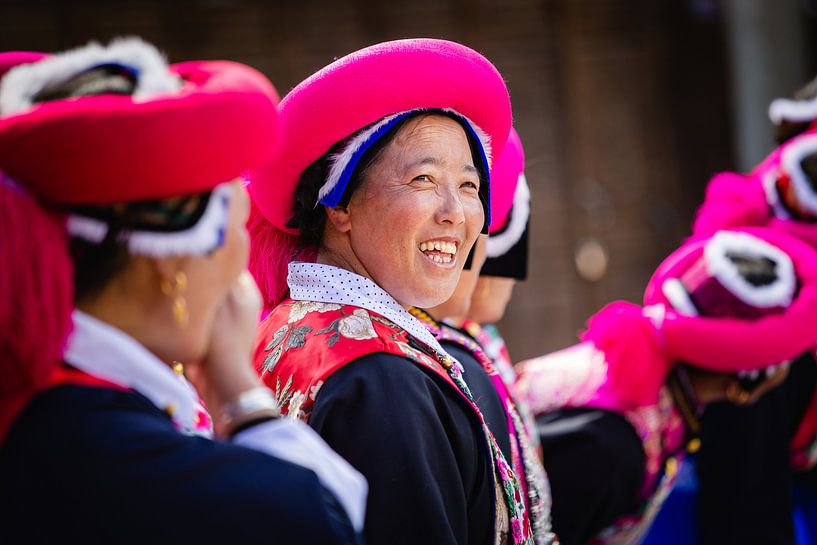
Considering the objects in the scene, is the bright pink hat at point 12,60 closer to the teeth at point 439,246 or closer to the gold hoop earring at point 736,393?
the teeth at point 439,246

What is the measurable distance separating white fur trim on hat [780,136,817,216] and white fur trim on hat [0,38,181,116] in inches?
108

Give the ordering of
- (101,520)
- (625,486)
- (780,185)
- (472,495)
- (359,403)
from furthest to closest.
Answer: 1. (780,185)
2. (625,486)
3. (472,495)
4. (359,403)
5. (101,520)

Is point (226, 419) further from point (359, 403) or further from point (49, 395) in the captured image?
point (359, 403)

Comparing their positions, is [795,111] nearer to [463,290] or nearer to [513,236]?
[513,236]

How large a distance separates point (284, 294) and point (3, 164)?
A: 108cm

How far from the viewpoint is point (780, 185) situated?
11.7 feet

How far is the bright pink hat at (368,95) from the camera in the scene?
2.07 m

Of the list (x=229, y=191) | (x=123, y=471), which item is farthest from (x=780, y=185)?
(x=123, y=471)

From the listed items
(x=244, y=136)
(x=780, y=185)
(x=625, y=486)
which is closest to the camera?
(x=244, y=136)

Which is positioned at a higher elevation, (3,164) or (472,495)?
(3,164)

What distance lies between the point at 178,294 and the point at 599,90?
19.1 ft

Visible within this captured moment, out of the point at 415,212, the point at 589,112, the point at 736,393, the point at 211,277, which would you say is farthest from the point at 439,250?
the point at 589,112

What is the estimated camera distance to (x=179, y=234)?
1.41 m

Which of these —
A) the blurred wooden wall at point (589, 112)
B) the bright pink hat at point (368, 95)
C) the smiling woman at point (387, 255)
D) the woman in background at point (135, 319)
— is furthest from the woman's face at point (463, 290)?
the blurred wooden wall at point (589, 112)
